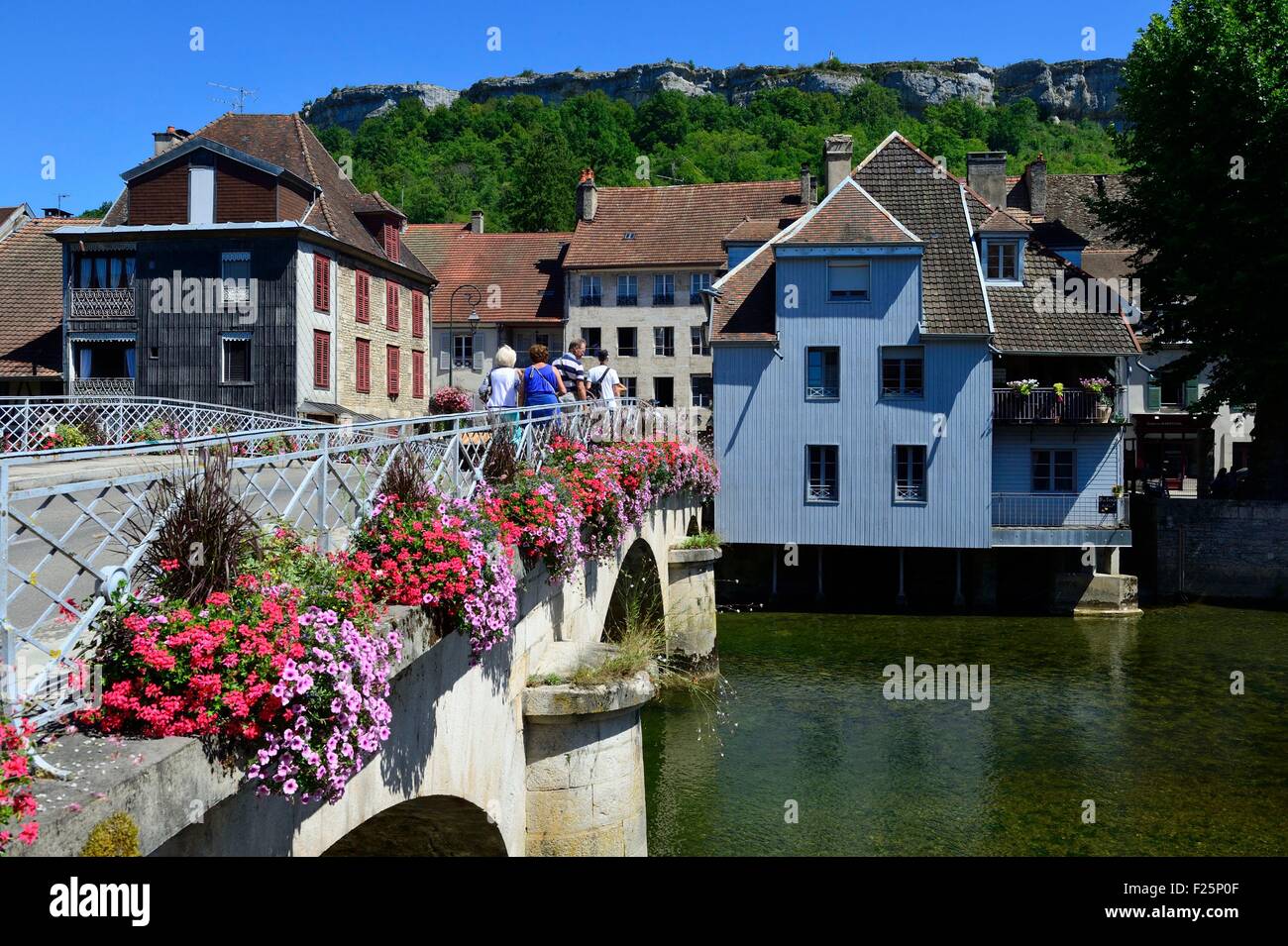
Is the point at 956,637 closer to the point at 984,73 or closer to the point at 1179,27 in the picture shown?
the point at 1179,27

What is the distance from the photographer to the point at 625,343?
179ft

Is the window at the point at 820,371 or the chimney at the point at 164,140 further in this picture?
the chimney at the point at 164,140

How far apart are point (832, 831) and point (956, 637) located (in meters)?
12.9

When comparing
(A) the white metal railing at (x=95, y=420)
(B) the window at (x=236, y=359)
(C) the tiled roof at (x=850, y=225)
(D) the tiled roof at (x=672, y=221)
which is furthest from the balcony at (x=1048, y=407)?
(D) the tiled roof at (x=672, y=221)

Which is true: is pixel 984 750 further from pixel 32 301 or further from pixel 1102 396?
pixel 32 301

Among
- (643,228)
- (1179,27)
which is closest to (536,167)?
(643,228)

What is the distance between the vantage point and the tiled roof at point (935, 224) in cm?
3002

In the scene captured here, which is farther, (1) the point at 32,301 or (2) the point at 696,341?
(2) the point at 696,341

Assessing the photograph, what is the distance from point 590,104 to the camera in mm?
117875

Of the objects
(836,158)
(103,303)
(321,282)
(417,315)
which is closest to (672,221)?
(836,158)

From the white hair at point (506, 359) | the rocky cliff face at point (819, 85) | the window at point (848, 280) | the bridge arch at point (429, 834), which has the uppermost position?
the rocky cliff face at point (819, 85)

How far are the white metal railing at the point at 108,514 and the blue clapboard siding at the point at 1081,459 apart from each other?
2343 centimetres

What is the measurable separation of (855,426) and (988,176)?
18.2 m

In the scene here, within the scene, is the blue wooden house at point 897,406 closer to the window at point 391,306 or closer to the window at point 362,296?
the window at point 362,296
